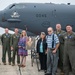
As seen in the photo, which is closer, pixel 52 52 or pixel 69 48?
pixel 69 48

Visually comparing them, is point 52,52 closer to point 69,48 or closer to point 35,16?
point 69,48

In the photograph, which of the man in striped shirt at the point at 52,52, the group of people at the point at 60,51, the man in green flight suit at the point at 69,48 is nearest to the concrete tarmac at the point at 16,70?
the group of people at the point at 60,51

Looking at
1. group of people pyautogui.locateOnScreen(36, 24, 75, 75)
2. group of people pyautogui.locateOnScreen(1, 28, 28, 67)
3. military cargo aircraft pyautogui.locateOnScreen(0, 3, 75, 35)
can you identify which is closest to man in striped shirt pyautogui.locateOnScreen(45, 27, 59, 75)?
group of people pyautogui.locateOnScreen(36, 24, 75, 75)

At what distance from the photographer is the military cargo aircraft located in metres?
18.0

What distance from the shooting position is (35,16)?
60.1ft

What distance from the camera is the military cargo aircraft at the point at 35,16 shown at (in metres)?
18.0

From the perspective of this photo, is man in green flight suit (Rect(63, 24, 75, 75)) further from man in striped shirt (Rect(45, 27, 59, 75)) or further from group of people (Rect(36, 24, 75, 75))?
man in striped shirt (Rect(45, 27, 59, 75))

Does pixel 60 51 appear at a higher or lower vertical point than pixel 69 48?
lower

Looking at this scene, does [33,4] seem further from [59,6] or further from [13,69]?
[13,69]

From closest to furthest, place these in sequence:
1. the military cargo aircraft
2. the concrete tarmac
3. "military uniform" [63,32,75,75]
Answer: "military uniform" [63,32,75,75]
the concrete tarmac
the military cargo aircraft

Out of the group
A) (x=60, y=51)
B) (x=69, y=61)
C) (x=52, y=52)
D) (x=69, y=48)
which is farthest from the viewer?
(x=60, y=51)

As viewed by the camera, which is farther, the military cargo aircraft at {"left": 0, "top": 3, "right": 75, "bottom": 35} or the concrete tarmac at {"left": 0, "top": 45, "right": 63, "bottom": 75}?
the military cargo aircraft at {"left": 0, "top": 3, "right": 75, "bottom": 35}

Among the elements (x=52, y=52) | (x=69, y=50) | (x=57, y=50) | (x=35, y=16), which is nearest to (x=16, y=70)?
(x=52, y=52)

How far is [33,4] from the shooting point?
60.8 ft
